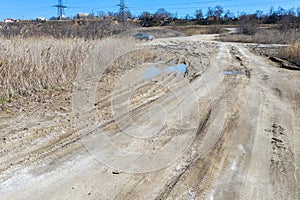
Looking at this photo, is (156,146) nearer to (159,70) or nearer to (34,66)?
Answer: (34,66)

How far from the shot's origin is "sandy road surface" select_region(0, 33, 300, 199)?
8.52 feet

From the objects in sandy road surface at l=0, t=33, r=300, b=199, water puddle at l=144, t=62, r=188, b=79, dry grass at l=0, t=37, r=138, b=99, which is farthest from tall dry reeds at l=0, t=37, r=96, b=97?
water puddle at l=144, t=62, r=188, b=79

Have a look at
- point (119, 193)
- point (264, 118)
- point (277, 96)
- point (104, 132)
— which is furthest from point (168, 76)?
point (119, 193)

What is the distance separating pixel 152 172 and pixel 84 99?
280 centimetres

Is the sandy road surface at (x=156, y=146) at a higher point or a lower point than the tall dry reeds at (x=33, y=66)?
lower

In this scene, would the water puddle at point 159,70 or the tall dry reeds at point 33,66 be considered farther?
the water puddle at point 159,70

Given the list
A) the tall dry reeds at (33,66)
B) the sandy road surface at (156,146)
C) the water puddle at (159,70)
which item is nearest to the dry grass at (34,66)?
the tall dry reeds at (33,66)

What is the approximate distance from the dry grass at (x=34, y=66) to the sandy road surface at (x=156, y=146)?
2.11ft

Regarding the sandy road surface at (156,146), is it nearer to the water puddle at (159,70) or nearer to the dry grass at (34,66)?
the dry grass at (34,66)

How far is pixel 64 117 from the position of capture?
4480 millimetres

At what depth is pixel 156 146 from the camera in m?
3.47

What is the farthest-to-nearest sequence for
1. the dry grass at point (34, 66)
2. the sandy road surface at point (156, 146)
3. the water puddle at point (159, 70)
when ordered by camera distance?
the water puddle at point (159, 70)
the dry grass at point (34, 66)
the sandy road surface at point (156, 146)

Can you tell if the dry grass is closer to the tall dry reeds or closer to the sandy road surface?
the tall dry reeds

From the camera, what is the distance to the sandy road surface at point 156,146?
2598 mm
